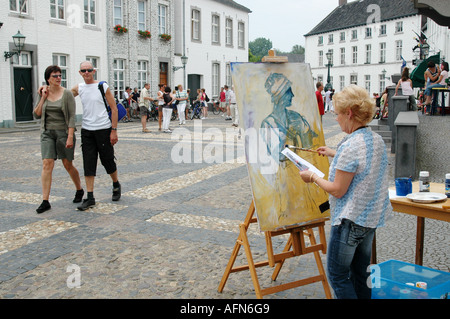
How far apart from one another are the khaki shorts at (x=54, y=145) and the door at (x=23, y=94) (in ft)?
47.5

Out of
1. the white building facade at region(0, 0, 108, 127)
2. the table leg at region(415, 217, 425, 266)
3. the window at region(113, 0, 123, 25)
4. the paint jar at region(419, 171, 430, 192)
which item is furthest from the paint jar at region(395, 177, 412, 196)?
the window at region(113, 0, 123, 25)

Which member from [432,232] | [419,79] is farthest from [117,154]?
[419,79]

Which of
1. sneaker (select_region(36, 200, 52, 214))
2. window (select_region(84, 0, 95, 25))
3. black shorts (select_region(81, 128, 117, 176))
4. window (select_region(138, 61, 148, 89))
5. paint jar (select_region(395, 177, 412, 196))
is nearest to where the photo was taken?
paint jar (select_region(395, 177, 412, 196))

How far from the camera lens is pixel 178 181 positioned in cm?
814

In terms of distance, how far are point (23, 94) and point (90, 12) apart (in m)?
5.87

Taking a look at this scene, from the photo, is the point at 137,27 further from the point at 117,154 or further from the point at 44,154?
the point at 44,154

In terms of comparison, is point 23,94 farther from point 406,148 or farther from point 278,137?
point 278,137

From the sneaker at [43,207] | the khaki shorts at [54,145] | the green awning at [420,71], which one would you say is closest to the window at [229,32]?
the green awning at [420,71]

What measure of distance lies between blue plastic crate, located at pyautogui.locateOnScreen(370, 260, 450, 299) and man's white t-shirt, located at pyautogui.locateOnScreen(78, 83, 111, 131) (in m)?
4.10

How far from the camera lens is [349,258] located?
277cm

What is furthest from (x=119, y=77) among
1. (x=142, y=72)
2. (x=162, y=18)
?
(x=162, y=18)

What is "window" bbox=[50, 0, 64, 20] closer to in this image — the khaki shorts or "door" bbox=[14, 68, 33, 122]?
"door" bbox=[14, 68, 33, 122]

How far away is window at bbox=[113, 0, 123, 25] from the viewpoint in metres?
24.8

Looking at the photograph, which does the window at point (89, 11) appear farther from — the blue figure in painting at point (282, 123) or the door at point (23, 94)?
the blue figure in painting at point (282, 123)
